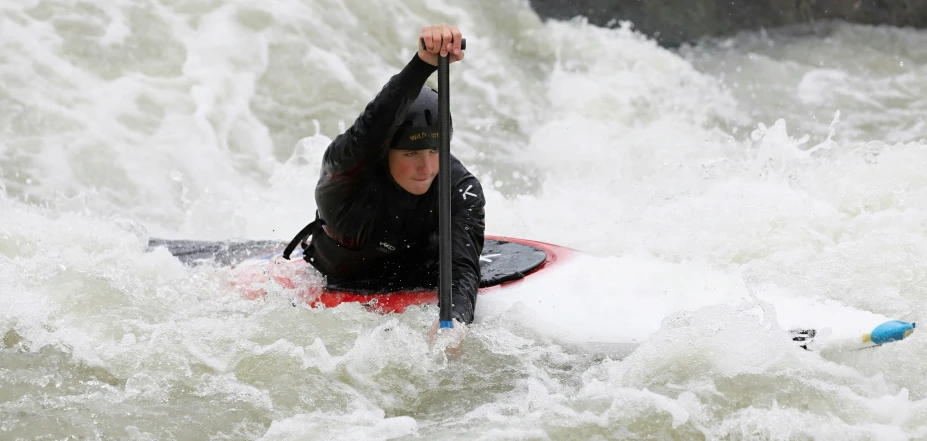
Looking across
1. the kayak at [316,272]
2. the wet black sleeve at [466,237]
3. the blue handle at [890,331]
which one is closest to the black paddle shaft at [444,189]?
the wet black sleeve at [466,237]

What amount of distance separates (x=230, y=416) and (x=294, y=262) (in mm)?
1164

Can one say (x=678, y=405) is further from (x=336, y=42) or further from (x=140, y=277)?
(x=336, y=42)

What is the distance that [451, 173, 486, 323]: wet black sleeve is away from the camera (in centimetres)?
346

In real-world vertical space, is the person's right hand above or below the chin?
above

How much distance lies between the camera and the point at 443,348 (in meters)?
3.29

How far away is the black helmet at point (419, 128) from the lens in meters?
3.27

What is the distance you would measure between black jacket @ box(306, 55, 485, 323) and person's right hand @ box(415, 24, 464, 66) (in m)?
0.10

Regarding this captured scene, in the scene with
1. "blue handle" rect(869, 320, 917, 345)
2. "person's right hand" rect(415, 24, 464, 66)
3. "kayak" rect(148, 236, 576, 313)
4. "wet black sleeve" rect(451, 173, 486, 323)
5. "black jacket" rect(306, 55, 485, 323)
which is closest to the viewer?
"person's right hand" rect(415, 24, 464, 66)

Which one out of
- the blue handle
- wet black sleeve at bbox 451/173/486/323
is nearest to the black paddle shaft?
wet black sleeve at bbox 451/173/486/323

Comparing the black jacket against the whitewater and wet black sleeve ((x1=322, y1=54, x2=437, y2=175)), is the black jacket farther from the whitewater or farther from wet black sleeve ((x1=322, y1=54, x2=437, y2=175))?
the whitewater

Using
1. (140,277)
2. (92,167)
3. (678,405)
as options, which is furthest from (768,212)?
(92,167)

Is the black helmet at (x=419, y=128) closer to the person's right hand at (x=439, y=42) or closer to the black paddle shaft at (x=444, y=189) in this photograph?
the black paddle shaft at (x=444, y=189)

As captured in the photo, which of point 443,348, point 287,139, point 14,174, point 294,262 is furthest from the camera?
point 287,139

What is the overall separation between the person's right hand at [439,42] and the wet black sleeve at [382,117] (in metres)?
0.04
